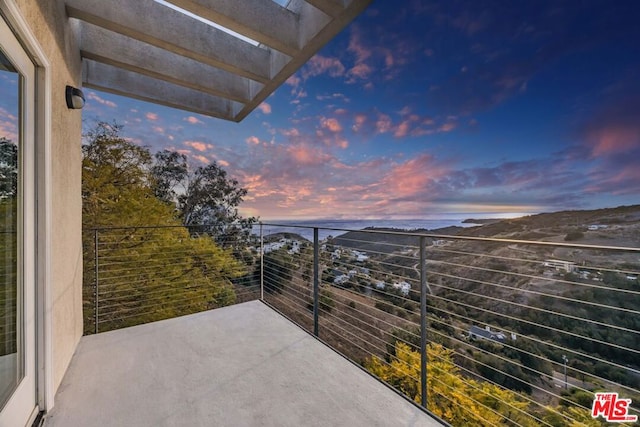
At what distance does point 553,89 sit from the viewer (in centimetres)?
592

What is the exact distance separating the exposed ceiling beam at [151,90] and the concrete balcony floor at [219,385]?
2654mm

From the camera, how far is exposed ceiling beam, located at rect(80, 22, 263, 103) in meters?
2.56

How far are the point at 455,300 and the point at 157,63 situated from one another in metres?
3.78

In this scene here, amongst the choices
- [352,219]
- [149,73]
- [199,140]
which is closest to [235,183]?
[199,140]

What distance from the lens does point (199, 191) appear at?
10.1 m

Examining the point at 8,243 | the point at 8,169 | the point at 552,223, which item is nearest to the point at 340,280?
the point at 8,243

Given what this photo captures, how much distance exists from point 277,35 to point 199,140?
7.53 metres

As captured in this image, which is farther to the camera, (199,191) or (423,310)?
(199,191)

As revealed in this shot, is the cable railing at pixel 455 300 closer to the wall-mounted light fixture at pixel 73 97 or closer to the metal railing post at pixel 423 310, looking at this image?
the metal railing post at pixel 423 310

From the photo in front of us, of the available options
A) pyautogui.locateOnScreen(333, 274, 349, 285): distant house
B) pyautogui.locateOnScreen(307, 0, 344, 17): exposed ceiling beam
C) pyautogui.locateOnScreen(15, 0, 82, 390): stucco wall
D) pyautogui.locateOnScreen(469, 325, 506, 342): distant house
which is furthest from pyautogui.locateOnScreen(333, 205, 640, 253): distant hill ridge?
pyautogui.locateOnScreen(15, 0, 82, 390): stucco wall

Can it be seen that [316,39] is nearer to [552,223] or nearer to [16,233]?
[16,233]

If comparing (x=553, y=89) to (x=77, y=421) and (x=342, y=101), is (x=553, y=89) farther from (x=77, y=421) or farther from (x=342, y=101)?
(x=77, y=421)

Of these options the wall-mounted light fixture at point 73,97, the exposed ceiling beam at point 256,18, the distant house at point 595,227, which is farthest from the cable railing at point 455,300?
the exposed ceiling beam at point 256,18

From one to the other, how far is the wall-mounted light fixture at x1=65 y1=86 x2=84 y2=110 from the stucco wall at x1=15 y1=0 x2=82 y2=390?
5cm
